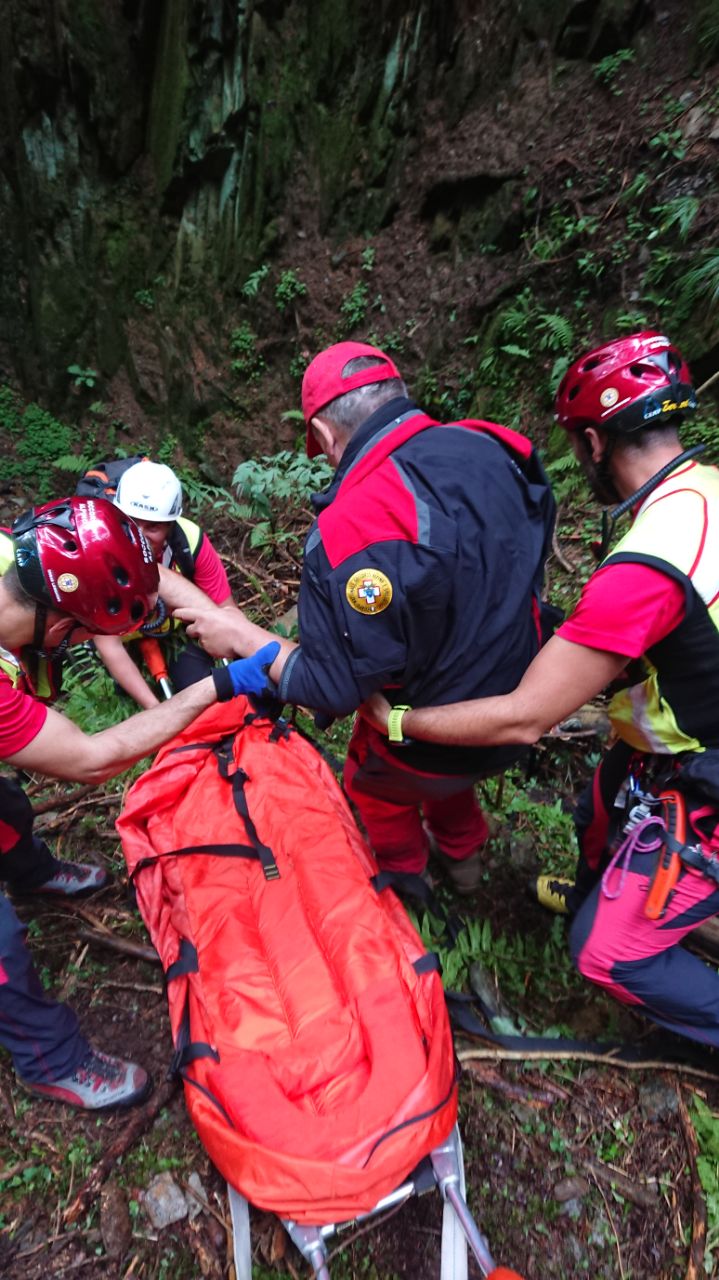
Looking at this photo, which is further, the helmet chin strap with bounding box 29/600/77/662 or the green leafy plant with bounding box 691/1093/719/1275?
the helmet chin strap with bounding box 29/600/77/662

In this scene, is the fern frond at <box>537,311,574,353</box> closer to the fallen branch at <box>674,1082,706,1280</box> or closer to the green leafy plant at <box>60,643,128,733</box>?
the green leafy plant at <box>60,643,128,733</box>

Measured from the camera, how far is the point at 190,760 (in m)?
3.36

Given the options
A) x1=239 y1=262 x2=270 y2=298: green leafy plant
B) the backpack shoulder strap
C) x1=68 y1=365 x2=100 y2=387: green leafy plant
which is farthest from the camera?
x1=68 y1=365 x2=100 y2=387: green leafy plant

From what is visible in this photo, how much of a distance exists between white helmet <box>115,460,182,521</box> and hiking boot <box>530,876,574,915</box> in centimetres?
310

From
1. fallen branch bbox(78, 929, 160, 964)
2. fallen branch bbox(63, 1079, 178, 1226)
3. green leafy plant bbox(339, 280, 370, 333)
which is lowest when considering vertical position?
fallen branch bbox(63, 1079, 178, 1226)

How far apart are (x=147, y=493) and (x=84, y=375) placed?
9053mm

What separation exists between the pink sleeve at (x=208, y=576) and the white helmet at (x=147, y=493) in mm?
322

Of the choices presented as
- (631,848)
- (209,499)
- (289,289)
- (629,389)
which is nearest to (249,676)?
(631,848)

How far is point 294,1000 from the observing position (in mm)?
2248

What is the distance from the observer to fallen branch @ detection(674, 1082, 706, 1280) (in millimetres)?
1973

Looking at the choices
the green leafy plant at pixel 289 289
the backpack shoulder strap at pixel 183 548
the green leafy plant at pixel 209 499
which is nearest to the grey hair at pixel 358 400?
the backpack shoulder strap at pixel 183 548

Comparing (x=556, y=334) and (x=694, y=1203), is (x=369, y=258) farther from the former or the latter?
(x=694, y=1203)

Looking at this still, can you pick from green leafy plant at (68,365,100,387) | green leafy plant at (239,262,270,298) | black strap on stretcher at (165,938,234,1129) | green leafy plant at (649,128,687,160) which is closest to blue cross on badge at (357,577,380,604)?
black strap on stretcher at (165,938,234,1129)

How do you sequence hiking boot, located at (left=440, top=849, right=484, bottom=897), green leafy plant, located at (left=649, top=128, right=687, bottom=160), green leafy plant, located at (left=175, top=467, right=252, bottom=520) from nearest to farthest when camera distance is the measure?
1. hiking boot, located at (left=440, top=849, right=484, bottom=897)
2. green leafy plant, located at (left=649, top=128, right=687, bottom=160)
3. green leafy plant, located at (left=175, top=467, right=252, bottom=520)
